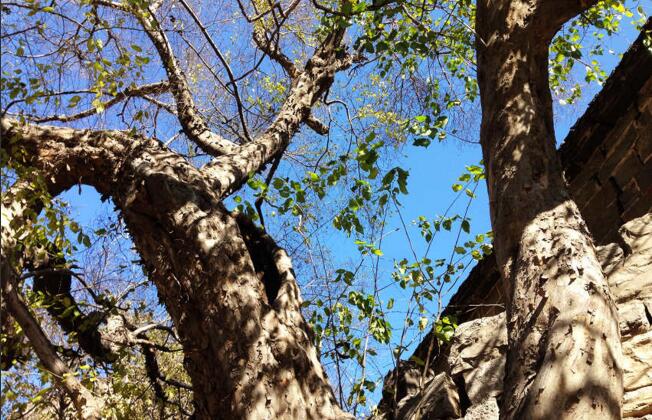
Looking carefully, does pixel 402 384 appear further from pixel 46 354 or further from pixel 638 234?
pixel 46 354

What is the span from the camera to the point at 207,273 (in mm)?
3492

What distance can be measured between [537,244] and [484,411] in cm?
100

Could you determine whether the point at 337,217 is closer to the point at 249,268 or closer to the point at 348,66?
the point at 249,268

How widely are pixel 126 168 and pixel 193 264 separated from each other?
3.80ft

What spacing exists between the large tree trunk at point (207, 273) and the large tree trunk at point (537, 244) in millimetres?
1103

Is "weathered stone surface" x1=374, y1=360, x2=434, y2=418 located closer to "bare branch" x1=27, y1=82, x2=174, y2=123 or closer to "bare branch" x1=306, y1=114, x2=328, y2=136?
"bare branch" x1=27, y1=82, x2=174, y2=123

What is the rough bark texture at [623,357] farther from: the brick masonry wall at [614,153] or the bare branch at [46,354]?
the bare branch at [46,354]

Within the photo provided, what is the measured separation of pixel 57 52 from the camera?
5.23 meters

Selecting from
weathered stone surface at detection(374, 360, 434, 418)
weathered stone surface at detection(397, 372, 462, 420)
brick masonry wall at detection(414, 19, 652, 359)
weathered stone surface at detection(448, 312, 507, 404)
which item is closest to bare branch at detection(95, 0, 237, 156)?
brick masonry wall at detection(414, 19, 652, 359)

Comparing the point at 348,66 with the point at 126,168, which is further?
the point at 348,66

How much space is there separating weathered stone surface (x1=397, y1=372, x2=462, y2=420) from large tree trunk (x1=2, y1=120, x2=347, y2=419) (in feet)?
1.69

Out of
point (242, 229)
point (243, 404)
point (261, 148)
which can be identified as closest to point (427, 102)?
point (261, 148)

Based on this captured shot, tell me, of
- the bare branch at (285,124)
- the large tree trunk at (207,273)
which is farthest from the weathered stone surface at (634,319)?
the bare branch at (285,124)

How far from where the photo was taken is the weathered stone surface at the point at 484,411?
10.6 feet
